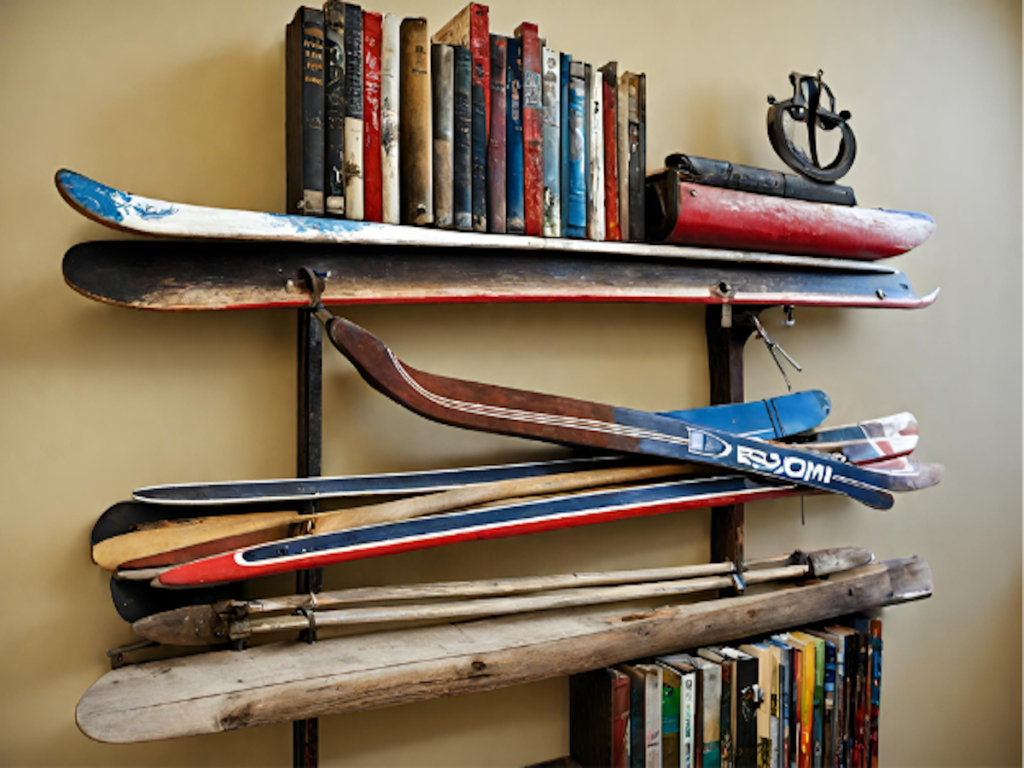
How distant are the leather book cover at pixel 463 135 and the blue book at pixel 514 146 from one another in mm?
82

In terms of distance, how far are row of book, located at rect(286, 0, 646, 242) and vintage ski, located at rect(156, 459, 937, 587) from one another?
51 cm

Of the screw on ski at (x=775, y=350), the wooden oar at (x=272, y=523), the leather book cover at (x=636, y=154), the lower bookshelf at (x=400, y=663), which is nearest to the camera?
the lower bookshelf at (x=400, y=663)

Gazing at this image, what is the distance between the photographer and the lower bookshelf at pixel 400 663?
1.16m

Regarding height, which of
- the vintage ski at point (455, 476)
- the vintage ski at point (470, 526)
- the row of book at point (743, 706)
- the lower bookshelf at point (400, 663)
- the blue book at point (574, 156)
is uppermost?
the blue book at point (574, 156)

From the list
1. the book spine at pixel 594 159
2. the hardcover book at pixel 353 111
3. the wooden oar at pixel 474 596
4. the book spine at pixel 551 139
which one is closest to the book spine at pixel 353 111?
the hardcover book at pixel 353 111

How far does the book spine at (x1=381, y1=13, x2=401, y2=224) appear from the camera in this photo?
135cm

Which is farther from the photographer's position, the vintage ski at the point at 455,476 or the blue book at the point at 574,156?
the blue book at the point at 574,156

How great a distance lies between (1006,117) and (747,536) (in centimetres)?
158

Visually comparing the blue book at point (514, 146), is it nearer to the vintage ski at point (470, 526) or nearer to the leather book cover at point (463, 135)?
the leather book cover at point (463, 135)

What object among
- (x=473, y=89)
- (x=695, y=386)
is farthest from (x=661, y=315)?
(x=473, y=89)

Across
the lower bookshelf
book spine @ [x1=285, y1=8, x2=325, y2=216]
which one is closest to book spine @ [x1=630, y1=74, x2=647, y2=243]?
book spine @ [x1=285, y1=8, x2=325, y2=216]

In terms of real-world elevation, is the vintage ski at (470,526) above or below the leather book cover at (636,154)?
below

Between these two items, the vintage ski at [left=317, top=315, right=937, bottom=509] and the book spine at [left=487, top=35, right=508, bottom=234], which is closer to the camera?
the vintage ski at [left=317, top=315, right=937, bottom=509]

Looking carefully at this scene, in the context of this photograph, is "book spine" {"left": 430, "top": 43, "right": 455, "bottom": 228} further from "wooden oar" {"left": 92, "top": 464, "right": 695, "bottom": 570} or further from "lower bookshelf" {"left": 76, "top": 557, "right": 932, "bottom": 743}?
"lower bookshelf" {"left": 76, "top": 557, "right": 932, "bottom": 743}
